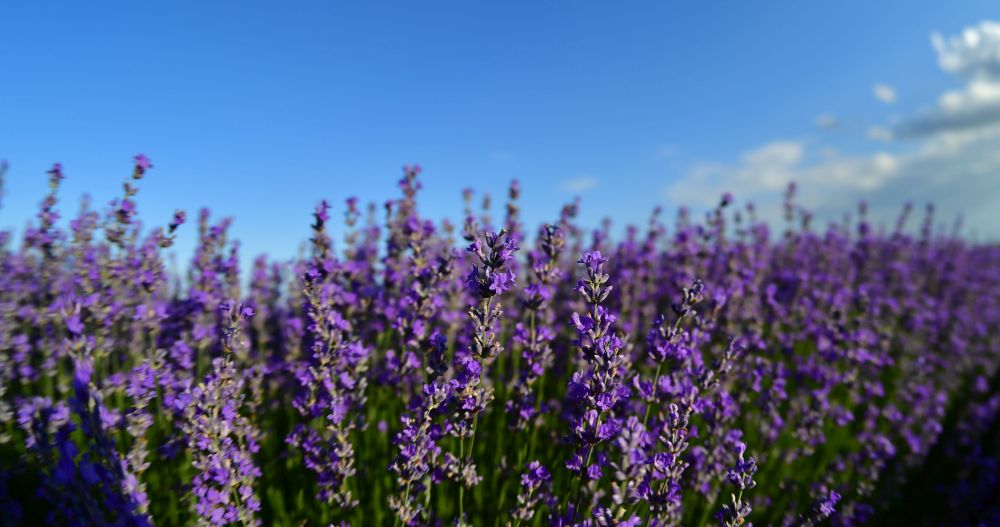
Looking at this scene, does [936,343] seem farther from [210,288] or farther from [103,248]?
[103,248]

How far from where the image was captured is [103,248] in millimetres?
5035

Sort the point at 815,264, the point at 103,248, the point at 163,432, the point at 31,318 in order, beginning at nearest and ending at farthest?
the point at 163,432, the point at 31,318, the point at 103,248, the point at 815,264

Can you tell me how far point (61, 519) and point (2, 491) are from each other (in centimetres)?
46

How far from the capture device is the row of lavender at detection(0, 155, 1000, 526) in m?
2.15

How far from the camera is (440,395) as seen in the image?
7.25 ft

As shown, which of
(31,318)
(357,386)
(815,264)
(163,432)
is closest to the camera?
(357,386)

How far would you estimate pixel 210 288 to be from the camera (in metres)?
3.96

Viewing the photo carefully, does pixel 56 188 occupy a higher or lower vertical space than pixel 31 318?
higher

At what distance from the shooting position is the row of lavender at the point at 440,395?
215 cm

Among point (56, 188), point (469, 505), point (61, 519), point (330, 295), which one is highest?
point (56, 188)

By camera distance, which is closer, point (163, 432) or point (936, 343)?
point (163, 432)

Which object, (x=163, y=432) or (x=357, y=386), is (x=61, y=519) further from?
(x=357, y=386)

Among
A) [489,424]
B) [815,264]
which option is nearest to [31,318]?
[489,424]

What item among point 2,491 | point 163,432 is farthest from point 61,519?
point 163,432
